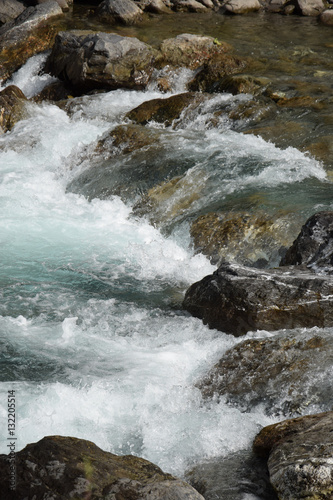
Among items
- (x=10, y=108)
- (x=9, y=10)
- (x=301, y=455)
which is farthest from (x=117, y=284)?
(x=9, y=10)

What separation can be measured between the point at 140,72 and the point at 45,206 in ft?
17.2

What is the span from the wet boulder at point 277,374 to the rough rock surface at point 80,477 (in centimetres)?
116

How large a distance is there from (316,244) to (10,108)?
761cm

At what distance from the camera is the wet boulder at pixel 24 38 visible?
13820 mm

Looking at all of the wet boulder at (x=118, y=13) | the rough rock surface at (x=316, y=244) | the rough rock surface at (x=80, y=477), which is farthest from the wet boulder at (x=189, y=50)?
the rough rock surface at (x=80, y=477)

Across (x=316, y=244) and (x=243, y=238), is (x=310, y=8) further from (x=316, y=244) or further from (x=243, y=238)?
(x=316, y=244)

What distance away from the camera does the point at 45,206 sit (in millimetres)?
8297

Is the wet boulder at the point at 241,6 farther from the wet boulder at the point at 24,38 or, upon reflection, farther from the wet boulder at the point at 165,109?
the wet boulder at the point at 165,109

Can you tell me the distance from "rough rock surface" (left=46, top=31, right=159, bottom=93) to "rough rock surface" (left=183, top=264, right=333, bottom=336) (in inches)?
323

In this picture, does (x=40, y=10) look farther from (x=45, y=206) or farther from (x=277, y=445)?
(x=277, y=445)

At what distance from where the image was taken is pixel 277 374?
4012 mm

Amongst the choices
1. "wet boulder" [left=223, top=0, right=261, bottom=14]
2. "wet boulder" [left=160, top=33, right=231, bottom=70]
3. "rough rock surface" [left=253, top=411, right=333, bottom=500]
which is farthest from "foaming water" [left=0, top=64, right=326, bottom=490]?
→ "wet boulder" [left=223, top=0, right=261, bottom=14]

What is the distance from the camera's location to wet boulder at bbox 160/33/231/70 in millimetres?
12742

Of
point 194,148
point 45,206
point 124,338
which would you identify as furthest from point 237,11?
point 124,338
